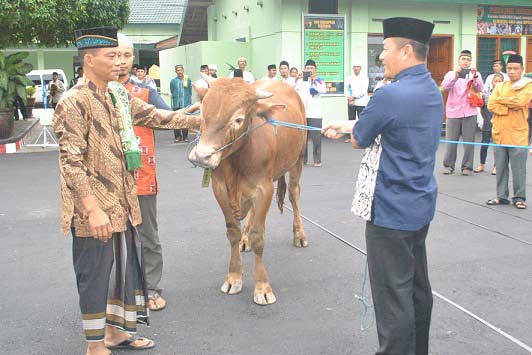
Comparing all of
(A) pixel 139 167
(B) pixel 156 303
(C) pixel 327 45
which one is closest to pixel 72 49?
(C) pixel 327 45

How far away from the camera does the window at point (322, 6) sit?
50.9 feet

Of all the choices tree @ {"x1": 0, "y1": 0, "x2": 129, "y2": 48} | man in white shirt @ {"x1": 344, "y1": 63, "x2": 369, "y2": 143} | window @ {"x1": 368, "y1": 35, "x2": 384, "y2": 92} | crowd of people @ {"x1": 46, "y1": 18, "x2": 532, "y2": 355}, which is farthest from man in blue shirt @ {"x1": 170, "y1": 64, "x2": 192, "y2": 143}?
crowd of people @ {"x1": 46, "y1": 18, "x2": 532, "y2": 355}

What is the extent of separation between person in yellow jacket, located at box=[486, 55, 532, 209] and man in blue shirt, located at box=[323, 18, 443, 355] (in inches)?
196

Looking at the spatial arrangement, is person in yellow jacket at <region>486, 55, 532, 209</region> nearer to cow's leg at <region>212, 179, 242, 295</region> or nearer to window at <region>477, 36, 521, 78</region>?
cow's leg at <region>212, 179, 242, 295</region>

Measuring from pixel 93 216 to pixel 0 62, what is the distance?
541 inches

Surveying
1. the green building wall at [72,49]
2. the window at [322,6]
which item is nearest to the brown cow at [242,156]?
the window at [322,6]

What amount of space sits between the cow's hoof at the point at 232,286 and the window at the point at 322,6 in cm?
1208

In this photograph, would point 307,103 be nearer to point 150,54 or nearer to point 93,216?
point 93,216

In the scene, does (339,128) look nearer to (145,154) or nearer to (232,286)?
(145,154)

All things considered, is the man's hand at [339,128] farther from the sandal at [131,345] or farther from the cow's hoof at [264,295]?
the sandal at [131,345]

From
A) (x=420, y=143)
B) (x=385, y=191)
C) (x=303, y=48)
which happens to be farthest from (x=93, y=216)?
(x=303, y=48)

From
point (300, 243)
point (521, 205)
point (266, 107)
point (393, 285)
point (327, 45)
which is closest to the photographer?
point (393, 285)

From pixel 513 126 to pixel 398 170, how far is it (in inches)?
209

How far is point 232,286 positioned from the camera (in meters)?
4.79
